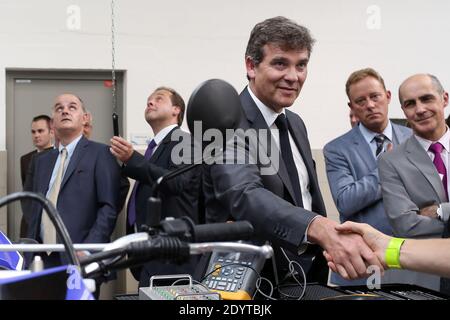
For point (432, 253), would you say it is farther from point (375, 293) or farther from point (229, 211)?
point (229, 211)

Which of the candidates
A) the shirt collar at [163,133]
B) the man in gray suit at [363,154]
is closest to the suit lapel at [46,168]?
the shirt collar at [163,133]

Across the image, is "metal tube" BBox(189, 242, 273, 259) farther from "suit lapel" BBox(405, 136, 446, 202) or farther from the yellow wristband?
"suit lapel" BBox(405, 136, 446, 202)

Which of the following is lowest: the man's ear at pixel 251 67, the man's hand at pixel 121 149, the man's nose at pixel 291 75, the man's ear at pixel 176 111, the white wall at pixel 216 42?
the man's hand at pixel 121 149

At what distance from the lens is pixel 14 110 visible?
5004mm

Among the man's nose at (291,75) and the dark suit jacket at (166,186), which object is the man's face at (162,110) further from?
the man's nose at (291,75)

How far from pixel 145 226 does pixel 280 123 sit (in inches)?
48.6

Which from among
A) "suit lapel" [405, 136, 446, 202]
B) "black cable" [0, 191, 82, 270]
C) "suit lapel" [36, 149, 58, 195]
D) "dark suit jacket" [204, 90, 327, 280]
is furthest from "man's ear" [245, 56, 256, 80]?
"suit lapel" [36, 149, 58, 195]

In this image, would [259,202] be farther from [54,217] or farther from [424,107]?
[424,107]

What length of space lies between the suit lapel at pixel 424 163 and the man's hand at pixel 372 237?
91 cm

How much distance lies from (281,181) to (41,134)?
3209 mm

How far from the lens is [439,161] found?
270 cm

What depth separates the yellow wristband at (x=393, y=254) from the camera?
1.72 m

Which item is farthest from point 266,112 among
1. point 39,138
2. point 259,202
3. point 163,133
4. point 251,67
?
point 39,138

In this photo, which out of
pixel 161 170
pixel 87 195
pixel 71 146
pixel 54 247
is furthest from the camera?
pixel 71 146
